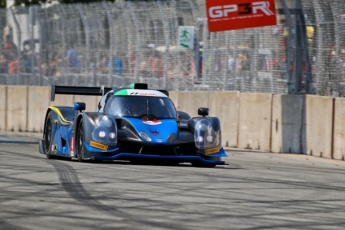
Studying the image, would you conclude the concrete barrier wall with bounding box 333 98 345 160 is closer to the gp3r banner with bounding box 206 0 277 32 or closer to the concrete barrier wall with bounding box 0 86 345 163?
the concrete barrier wall with bounding box 0 86 345 163

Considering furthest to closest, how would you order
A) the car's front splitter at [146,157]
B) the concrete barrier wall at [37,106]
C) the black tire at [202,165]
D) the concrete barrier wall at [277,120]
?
the concrete barrier wall at [37,106] < the concrete barrier wall at [277,120] < the black tire at [202,165] < the car's front splitter at [146,157]

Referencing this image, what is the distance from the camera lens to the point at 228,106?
61.1 ft

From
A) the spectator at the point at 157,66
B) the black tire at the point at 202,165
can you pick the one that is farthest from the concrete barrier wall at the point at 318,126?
the spectator at the point at 157,66

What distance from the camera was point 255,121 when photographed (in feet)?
58.0

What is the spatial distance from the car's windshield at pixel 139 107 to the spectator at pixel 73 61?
11327mm

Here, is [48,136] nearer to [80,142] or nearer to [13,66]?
[80,142]

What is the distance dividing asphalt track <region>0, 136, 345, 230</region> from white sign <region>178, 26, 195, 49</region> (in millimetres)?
8543

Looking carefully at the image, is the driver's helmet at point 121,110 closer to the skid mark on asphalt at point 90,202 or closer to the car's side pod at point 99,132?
the car's side pod at point 99,132

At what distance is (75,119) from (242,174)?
3054 millimetres

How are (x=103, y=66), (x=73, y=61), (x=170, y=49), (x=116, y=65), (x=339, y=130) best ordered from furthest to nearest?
(x=73, y=61), (x=103, y=66), (x=116, y=65), (x=170, y=49), (x=339, y=130)

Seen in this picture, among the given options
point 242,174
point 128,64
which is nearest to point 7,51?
point 128,64

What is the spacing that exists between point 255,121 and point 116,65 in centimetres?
636

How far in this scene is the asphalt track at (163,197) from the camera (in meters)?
6.77

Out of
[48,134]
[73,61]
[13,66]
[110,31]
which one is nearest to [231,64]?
[110,31]
